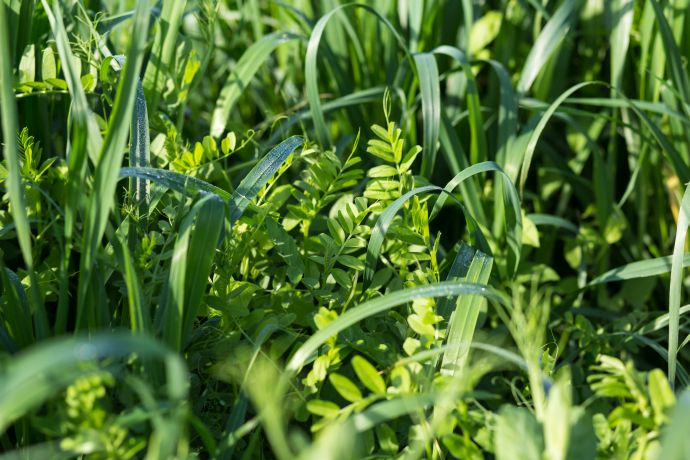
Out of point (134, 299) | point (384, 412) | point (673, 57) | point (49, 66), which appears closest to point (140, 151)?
point (49, 66)

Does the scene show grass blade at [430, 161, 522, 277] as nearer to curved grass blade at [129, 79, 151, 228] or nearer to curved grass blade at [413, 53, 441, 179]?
curved grass blade at [413, 53, 441, 179]

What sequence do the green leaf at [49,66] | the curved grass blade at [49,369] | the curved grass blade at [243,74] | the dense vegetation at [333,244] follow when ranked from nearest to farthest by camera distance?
the curved grass blade at [49,369]
the dense vegetation at [333,244]
the green leaf at [49,66]
the curved grass blade at [243,74]

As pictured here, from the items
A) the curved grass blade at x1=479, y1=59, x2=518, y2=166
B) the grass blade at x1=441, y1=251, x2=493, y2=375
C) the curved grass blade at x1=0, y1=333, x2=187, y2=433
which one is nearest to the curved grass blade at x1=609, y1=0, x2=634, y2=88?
the curved grass blade at x1=479, y1=59, x2=518, y2=166

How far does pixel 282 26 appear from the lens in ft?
6.04

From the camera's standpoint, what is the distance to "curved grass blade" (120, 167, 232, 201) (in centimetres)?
102

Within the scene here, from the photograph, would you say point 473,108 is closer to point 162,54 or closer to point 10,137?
point 162,54

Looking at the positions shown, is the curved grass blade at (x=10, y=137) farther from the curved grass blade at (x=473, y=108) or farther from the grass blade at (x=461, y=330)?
the curved grass blade at (x=473, y=108)

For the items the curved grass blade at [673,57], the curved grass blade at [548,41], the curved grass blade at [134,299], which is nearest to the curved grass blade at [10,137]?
the curved grass blade at [134,299]

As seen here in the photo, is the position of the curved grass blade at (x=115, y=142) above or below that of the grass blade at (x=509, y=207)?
above

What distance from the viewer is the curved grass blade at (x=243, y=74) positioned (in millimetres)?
1473

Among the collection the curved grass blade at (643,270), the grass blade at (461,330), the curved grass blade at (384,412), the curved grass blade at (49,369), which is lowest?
the curved grass blade at (643,270)

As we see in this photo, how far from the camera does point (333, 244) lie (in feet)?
3.75

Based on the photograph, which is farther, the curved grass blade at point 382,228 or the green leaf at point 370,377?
the curved grass blade at point 382,228

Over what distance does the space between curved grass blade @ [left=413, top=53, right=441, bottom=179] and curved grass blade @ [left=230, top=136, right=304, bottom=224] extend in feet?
1.01
